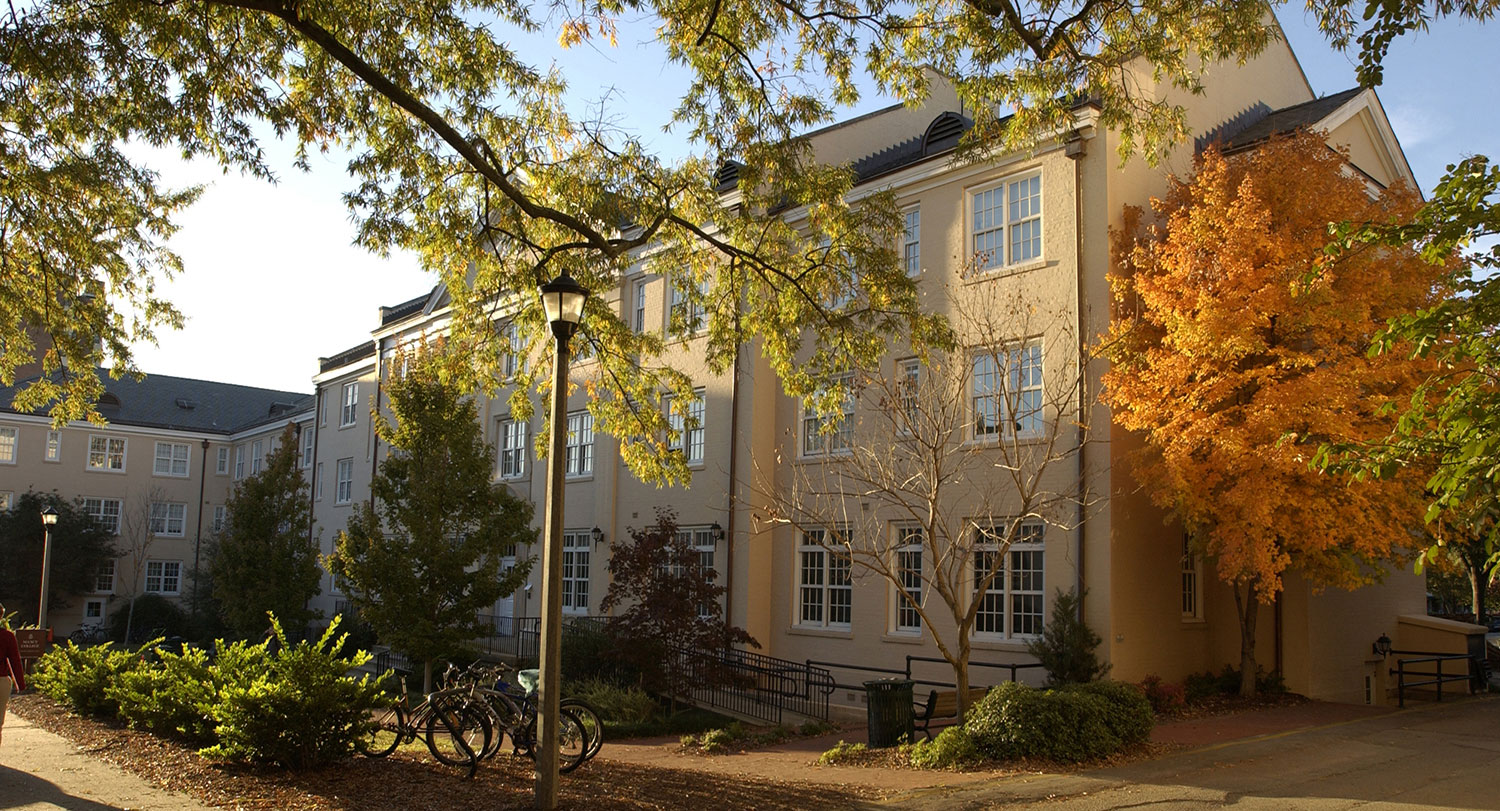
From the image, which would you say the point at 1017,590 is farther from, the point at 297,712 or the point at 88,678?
the point at 88,678

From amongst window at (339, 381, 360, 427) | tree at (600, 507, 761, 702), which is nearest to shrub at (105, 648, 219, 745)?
tree at (600, 507, 761, 702)

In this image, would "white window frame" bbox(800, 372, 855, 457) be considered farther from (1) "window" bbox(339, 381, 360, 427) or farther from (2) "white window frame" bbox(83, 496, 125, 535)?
(2) "white window frame" bbox(83, 496, 125, 535)

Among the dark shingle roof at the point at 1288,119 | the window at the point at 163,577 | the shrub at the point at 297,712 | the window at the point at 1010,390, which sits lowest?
the window at the point at 163,577

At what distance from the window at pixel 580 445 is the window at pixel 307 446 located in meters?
18.2

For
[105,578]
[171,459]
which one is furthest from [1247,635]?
[171,459]

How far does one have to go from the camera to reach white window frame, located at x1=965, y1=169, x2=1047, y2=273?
61.5ft

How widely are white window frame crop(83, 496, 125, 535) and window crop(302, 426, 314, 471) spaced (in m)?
10.4

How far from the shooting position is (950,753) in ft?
39.2

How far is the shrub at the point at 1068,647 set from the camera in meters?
16.3

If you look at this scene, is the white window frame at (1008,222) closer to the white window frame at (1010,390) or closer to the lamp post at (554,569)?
the white window frame at (1010,390)

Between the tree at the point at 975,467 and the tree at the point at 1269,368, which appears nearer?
the tree at the point at 1269,368

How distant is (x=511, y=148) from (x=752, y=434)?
1062 centimetres

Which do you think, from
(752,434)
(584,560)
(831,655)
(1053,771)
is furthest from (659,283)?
(1053,771)

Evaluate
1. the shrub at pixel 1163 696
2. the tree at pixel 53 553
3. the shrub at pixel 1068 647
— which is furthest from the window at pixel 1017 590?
the tree at pixel 53 553
